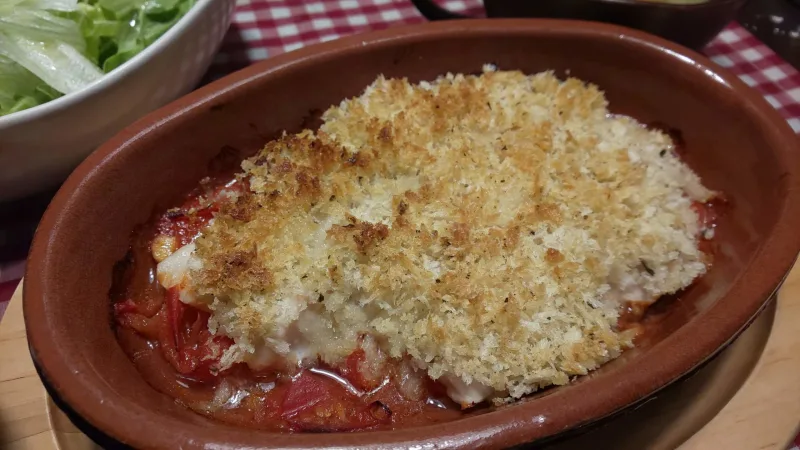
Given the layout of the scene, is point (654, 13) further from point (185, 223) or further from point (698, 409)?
point (185, 223)

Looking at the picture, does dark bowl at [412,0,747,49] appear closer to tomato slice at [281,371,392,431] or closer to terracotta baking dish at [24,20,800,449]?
terracotta baking dish at [24,20,800,449]

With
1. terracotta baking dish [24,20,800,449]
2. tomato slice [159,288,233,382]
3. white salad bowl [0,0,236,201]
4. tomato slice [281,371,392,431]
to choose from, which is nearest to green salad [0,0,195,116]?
white salad bowl [0,0,236,201]

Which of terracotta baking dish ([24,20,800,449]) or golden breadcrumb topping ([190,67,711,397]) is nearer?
terracotta baking dish ([24,20,800,449])

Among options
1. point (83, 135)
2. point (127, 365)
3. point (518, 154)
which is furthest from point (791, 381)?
point (83, 135)

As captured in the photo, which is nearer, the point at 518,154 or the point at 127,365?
the point at 127,365

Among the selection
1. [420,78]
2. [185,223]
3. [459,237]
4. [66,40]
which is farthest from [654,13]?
[66,40]

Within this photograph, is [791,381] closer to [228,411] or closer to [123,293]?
[228,411]

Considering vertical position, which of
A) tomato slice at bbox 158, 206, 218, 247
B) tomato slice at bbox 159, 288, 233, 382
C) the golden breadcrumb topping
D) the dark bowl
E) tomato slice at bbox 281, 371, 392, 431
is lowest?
tomato slice at bbox 281, 371, 392, 431
